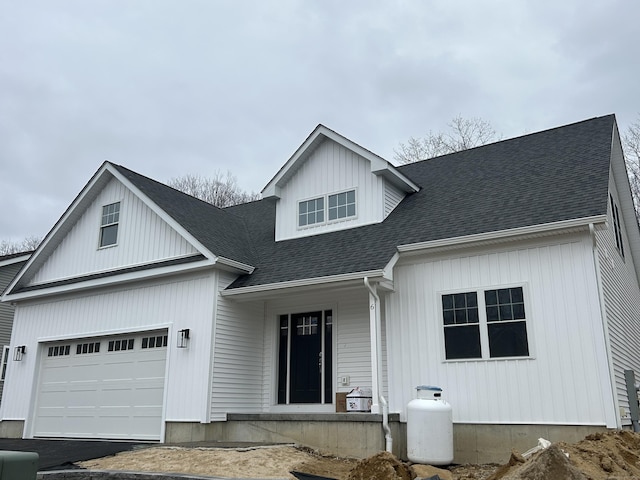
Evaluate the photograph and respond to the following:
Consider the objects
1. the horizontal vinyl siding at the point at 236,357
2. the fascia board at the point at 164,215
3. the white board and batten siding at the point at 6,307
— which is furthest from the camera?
the white board and batten siding at the point at 6,307

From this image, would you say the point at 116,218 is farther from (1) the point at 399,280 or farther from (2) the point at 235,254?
(1) the point at 399,280

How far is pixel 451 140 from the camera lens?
27.7 metres

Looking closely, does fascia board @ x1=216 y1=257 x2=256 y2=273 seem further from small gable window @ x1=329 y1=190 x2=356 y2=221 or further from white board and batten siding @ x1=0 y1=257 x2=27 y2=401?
white board and batten siding @ x1=0 y1=257 x2=27 y2=401

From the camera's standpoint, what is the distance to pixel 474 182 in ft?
38.4

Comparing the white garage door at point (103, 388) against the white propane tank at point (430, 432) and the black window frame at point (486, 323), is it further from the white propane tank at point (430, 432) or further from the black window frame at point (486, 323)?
the black window frame at point (486, 323)

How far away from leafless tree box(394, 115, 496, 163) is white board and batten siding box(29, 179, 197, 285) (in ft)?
56.3

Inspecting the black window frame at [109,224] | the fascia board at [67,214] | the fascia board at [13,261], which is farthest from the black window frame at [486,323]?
the fascia board at [13,261]

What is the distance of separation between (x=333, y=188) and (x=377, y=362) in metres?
4.65

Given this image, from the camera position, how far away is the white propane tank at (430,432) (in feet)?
27.3

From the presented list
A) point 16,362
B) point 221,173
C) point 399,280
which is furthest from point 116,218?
point 221,173

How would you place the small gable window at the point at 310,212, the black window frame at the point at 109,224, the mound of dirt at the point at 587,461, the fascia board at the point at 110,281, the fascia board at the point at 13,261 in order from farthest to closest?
the fascia board at the point at 13,261 < the black window frame at the point at 109,224 < the small gable window at the point at 310,212 < the fascia board at the point at 110,281 < the mound of dirt at the point at 587,461

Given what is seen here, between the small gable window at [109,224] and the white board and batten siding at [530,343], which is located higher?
the small gable window at [109,224]

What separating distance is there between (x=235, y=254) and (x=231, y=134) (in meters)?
29.2

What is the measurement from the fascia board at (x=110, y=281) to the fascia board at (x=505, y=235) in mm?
4233
